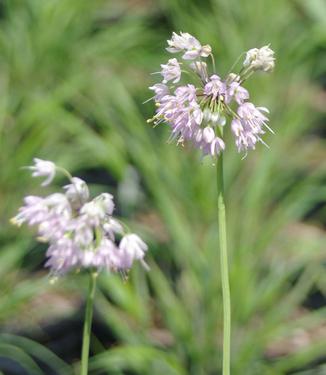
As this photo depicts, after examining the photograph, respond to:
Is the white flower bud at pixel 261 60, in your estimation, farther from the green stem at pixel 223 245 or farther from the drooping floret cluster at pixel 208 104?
the green stem at pixel 223 245

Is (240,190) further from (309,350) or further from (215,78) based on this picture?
(215,78)

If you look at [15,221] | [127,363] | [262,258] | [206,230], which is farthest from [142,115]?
[15,221]

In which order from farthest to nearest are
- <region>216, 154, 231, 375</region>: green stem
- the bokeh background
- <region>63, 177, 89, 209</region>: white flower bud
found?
the bokeh background, <region>63, 177, 89, 209</region>: white flower bud, <region>216, 154, 231, 375</region>: green stem

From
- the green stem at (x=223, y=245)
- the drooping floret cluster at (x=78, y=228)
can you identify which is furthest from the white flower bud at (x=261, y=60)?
the drooping floret cluster at (x=78, y=228)

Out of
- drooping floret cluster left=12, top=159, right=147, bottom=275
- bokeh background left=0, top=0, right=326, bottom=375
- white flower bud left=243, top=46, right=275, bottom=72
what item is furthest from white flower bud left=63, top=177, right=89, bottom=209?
bokeh background left=0, top=0, right=326, bottom=375

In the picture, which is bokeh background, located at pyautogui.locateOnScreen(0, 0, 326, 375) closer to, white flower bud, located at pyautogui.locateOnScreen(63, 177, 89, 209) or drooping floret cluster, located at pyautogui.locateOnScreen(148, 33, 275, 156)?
white flower bud, located at pyautogui.locateOnScreen(63, 177, 89, 209)

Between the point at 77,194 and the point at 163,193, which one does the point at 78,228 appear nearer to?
the point at 77,194
